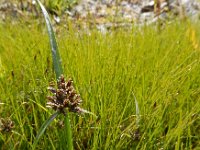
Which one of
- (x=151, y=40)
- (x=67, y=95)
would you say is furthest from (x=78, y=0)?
(x=67, y=95)

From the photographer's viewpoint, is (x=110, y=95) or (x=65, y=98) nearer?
(x=65, y=98)

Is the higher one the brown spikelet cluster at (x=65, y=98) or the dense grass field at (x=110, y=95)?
the brown spikelet cluster at (x=65, y=98)

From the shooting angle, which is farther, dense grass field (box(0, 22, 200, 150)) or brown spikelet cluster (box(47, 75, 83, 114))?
dense grass field (box(0, 22, 200, 150))

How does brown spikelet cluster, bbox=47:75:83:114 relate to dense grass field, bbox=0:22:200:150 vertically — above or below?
above

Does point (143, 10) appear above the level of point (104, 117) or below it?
above

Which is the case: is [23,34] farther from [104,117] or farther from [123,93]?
[104,117]

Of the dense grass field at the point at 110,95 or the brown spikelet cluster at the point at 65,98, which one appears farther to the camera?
the dense grass field at the point at 110,95

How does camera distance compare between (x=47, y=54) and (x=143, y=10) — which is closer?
(x=47, y=54)

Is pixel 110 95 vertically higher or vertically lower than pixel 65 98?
lower
